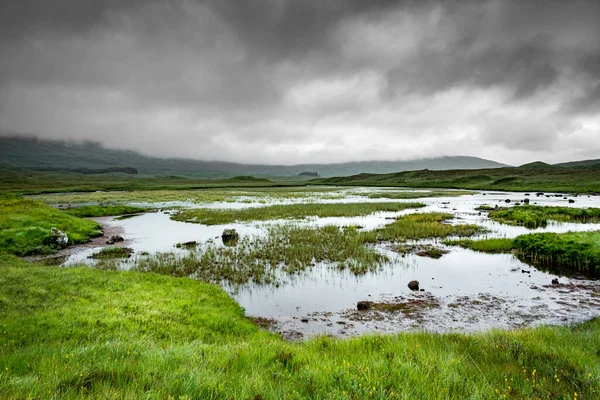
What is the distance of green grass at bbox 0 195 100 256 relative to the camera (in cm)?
2500

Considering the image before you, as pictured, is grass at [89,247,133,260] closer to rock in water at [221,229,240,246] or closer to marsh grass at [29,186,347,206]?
rock in water at [221,229,240,246]

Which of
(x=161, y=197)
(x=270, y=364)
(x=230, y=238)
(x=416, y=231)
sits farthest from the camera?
(x=161, y=197)

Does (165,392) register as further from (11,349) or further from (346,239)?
(346,239)

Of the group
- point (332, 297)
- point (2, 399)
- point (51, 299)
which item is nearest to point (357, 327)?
point (332, 297)

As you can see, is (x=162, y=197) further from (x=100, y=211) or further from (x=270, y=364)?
(x=270, y=364)

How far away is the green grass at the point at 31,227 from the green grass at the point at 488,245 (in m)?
35.5

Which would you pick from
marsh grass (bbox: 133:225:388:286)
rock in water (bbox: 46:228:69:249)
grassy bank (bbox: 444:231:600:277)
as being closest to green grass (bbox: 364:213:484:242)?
marsh grass (bbox: 133:225:388:286)

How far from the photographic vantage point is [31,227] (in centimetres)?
2811

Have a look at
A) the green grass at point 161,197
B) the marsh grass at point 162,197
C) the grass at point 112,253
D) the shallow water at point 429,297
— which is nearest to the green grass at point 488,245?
the shallow water at point 429,297

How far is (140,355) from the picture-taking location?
19.7 feet

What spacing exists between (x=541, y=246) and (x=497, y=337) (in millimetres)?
18666

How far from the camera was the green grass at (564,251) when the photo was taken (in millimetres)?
18734

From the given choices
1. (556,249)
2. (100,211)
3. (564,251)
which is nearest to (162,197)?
(100,211)

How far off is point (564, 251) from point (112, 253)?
33.9 metres
